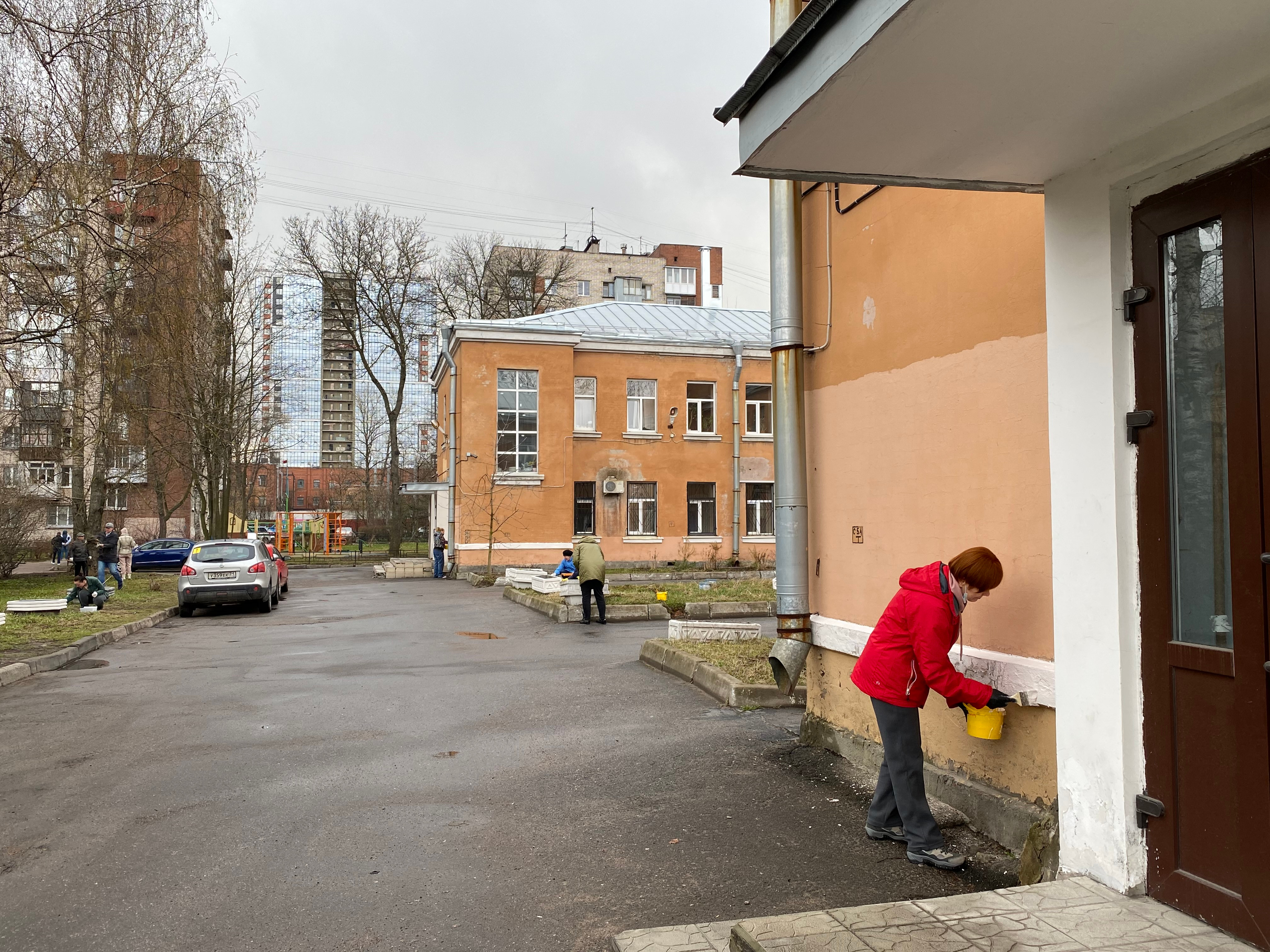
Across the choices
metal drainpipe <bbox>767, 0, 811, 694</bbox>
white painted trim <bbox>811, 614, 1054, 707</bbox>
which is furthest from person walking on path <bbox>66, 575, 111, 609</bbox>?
white painted trim <bbox>811, 614, 1054, 707</bbox>

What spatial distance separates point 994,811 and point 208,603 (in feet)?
61.9

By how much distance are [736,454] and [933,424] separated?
1135 inches

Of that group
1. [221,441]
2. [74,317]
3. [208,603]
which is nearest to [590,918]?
[74,317]

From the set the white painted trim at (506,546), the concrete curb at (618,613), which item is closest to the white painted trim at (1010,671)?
the concrete curb at (618,613)

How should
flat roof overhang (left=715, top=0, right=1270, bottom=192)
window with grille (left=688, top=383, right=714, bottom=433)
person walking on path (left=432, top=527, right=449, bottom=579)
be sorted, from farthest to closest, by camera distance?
1. window with grille (left=688, top=383, right=714, bottom=433)
2. person walking on path (left=432, top=527, right=449, bottom=579)
3. flat roof overhang (left=715, top=0, right=1270, bottom=192)

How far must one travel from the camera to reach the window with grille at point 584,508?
33.1 metres

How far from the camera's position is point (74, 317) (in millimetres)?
13453

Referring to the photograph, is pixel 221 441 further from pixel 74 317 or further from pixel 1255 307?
pixel 1255 307

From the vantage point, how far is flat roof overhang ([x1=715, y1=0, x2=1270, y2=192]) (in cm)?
306

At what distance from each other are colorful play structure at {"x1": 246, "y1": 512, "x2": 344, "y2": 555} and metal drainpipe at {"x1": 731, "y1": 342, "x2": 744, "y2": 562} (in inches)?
944

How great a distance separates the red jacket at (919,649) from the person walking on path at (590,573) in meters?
11.5

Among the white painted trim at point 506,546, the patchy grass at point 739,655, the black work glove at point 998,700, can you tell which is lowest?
the patchy grass at point 739,655

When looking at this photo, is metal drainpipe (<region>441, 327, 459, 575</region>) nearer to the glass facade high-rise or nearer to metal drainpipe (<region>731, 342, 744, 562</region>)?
the glass facade high-rise

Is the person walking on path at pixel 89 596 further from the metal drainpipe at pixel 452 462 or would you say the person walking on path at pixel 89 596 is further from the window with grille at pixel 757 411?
the window with grille at pixel 757 411
